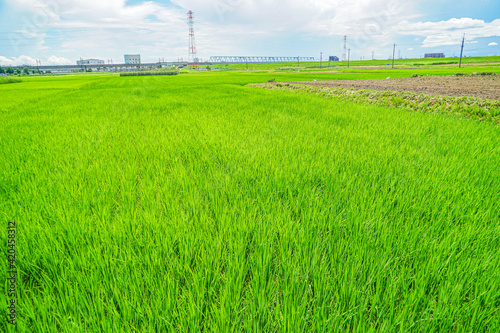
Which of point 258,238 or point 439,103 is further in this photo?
point 439,103

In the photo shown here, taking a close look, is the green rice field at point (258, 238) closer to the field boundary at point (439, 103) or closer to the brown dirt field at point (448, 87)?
the field boundary at point (439, 103)

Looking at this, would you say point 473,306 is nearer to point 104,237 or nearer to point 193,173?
point 104,237

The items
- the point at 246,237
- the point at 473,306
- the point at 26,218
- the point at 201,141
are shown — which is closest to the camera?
the point at 473,306

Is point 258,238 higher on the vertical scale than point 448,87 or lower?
lower

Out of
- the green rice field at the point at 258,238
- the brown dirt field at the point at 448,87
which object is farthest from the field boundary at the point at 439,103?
the green rice field at the point at 258,238

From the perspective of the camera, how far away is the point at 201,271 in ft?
3.76

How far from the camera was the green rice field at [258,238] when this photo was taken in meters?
0.95

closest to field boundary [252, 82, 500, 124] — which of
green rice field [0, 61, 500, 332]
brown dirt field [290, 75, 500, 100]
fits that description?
brown dirt field [290, 75, 500, 100]

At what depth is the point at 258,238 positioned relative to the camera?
1412mm

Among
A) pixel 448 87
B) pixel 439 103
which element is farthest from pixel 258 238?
pixel 448 87

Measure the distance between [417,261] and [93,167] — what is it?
117 inches

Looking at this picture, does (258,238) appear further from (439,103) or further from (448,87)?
(448,87)

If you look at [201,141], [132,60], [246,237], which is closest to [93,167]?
[201,141]

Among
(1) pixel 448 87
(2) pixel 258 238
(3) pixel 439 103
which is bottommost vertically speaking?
(2) pixel 258 238
